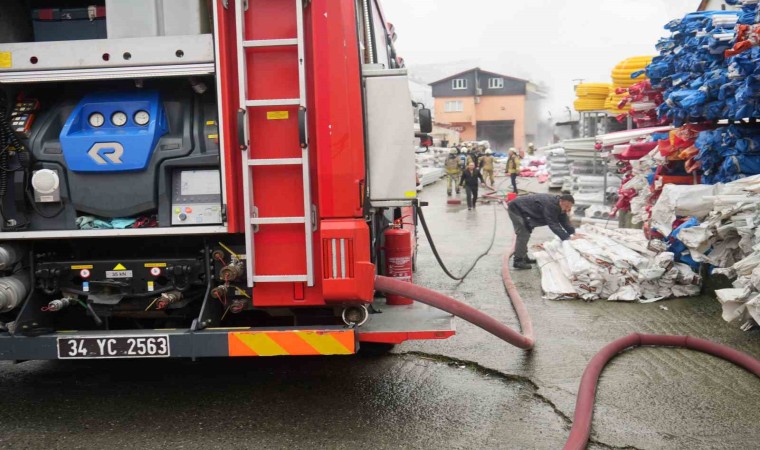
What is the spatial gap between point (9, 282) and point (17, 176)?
0.68m

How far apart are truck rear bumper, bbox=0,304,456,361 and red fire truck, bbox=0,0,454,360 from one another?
12mm

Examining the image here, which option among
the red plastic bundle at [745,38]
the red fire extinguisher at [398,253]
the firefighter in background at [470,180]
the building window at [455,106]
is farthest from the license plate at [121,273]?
the building window at [455,106]

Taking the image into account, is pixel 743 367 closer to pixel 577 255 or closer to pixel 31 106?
pixel 577 255

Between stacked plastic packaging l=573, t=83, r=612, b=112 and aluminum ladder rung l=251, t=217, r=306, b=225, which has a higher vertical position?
stacked plastic packaging l=573, t=83, r=612, b=112

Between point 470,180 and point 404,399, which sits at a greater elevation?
point 470,180

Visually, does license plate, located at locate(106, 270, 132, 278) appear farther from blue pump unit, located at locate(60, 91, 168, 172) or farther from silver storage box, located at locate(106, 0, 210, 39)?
silver storage box, located at locate(106, 0, 210, 39)

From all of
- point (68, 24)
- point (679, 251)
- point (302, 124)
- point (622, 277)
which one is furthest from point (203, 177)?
point (679, 251)

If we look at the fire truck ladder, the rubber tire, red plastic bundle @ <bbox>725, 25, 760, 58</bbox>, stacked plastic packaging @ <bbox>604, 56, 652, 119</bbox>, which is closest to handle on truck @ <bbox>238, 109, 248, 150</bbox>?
the fire truck ladder

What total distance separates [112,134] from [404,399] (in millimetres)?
2605

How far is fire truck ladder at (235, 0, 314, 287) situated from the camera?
4070mm

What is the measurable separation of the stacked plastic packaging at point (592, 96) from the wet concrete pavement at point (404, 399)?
10.3m

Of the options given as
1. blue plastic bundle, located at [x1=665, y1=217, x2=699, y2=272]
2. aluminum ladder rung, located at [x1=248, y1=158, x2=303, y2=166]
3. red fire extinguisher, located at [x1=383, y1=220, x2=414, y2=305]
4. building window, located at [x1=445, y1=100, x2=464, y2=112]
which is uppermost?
building window, located at [x1=445, y1=100, x2=464, y2=112]

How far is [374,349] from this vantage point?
589 cm

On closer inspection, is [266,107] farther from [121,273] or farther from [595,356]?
[595,356]
